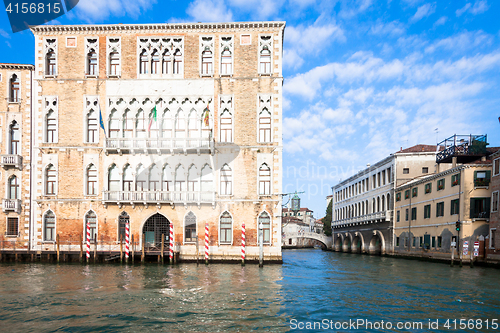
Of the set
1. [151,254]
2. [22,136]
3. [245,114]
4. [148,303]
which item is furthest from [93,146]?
[148,303]

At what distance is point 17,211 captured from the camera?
24.5 metres

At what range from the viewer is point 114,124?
24172 millimetres

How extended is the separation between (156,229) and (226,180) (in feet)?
17.0

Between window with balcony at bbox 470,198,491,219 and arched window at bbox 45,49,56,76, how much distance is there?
27777 millimetres

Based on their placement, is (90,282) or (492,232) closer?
(90,282)

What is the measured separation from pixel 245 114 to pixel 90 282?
1255cm

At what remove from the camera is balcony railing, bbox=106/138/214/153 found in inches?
915

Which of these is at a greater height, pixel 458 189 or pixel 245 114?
pixel 245 114

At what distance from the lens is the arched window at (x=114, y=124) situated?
24109 millimetres

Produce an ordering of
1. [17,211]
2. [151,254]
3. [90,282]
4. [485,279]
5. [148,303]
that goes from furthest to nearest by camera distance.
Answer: [17,211] < [151,254] < [485,279] < [90,282] < [148,303]

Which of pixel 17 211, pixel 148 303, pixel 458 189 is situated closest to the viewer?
pixel 148 303

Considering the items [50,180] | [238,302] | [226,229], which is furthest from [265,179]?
[50,180]

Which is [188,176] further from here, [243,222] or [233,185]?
[243,222]
